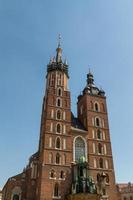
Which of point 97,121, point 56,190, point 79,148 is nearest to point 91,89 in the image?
point 97,121

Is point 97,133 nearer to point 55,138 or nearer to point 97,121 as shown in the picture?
point 97,121

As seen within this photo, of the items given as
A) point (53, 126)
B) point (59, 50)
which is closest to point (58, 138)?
point (53, 126)

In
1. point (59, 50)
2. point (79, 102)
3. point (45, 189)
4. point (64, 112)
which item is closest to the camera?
point (45, 189)

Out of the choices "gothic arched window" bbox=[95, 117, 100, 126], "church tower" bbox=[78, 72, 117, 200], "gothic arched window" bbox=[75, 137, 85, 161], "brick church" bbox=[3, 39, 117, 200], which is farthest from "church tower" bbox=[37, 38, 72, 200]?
"gothic arched window" bbox=[95, 117, 100, 126]

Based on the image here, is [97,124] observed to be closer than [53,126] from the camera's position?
No

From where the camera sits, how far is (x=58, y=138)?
42438mm

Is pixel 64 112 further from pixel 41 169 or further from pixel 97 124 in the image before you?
pixel 41 169

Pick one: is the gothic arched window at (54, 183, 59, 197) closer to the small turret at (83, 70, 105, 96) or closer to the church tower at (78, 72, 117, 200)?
the church tower at (78, 72, 117, 200)

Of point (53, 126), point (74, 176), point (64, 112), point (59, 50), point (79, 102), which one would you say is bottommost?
point (74, 176)

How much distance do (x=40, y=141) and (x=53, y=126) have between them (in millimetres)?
3493

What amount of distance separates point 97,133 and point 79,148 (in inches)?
205

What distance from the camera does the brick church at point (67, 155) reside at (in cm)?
3750

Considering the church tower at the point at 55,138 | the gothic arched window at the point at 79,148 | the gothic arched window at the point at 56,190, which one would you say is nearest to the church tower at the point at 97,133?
the gothic arched window at the point at 79,148

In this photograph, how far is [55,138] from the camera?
42219 mm
